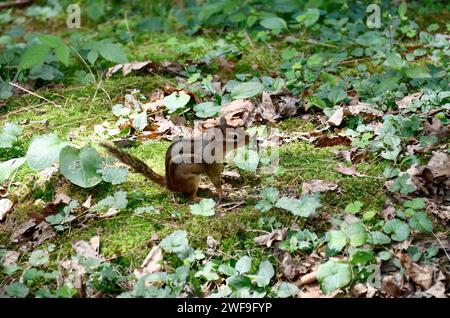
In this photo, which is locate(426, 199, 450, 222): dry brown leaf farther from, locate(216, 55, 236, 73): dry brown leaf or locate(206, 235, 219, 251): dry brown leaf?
locate(216, 55, 236, 73): dry brown leaf

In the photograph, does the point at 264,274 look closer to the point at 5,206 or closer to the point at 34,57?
the point at 5,206

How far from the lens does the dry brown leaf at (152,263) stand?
10.3 ft

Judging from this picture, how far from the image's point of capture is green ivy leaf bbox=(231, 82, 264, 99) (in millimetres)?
4430

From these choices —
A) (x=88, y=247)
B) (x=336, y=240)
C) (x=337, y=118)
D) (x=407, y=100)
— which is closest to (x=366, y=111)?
(x=337, y=118)

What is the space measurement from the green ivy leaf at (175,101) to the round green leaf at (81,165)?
32.9 inches

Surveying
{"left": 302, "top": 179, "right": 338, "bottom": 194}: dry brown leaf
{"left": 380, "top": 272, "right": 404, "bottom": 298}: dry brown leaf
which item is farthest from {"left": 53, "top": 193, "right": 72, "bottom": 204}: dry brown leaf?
{"left": 380, "top": 272, "right": 404, "bottom": 298}: dry brown leaf

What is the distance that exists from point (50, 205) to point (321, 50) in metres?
2.94

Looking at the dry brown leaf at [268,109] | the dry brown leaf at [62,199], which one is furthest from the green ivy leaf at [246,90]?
the dry brown leaf at [62,199]

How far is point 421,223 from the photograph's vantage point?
123 inches

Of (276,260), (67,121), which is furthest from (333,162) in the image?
(67,121)

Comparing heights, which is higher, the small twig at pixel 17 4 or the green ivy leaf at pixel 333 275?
the green ivy leaf at pixel 333 275

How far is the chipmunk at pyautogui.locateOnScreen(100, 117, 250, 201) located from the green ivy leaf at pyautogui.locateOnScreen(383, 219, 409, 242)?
102 cm

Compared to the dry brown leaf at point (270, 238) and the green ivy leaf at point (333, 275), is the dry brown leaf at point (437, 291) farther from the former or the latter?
the dry brown leaf at point (270, 238)
